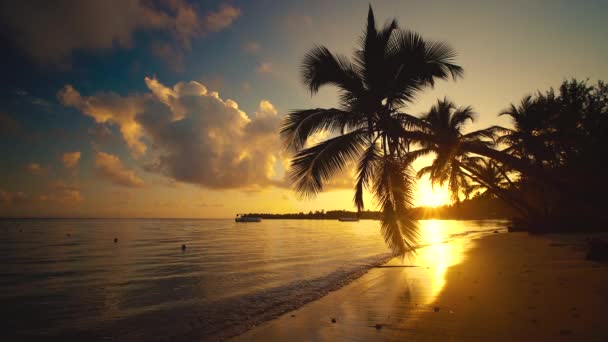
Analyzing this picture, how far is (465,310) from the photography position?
5238 millimetres

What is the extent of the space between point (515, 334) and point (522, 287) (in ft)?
11.0

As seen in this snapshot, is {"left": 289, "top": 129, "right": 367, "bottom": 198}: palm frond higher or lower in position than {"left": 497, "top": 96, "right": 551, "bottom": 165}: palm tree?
lower

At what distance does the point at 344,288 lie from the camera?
8.71 m

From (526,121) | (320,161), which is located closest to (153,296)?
(320,161)

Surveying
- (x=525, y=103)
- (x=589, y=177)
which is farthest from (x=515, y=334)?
(x=525, y=103)

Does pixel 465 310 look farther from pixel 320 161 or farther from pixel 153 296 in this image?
pixel 153 296

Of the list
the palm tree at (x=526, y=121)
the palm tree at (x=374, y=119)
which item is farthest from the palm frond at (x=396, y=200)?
the palm tree at (x=526, y=121)

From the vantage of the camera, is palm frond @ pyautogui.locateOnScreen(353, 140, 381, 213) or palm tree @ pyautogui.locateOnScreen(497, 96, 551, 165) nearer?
palm frond @ pyautogui.locateOnScreen(353, 140, 381, 213)

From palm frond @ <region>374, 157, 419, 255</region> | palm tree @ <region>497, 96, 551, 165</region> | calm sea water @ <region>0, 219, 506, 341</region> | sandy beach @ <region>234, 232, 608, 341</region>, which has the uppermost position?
palm tree @ <region>497, 96, 551, 165</region>

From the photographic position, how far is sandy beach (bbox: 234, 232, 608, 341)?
4.13 m

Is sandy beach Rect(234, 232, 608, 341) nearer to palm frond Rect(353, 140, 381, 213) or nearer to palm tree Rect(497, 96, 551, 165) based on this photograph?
palm frond Rect(353, 140, 381, 213)

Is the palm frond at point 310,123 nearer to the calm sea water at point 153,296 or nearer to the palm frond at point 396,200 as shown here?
the palm frond at point 396,200

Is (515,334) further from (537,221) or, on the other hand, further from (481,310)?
(537,221)

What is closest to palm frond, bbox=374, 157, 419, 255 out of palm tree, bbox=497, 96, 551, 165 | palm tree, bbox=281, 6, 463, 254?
palm tree, bbox=281, 6, 463, 254
